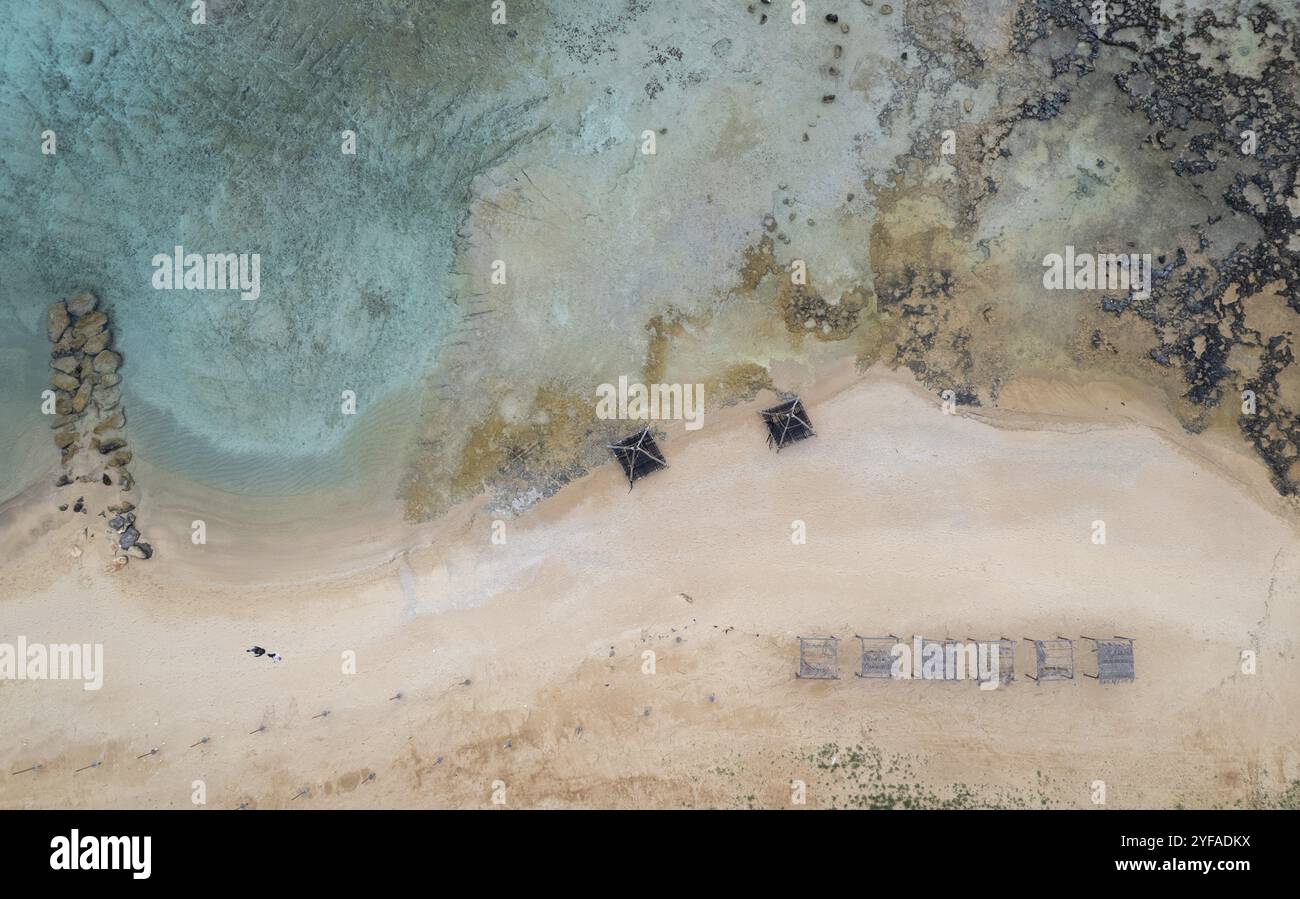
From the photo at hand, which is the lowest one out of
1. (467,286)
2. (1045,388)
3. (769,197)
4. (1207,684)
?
(1207,684)

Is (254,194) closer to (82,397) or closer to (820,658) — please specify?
(82,397)

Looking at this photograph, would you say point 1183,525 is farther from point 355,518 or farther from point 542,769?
point 355,518

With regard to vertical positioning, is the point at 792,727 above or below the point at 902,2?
below

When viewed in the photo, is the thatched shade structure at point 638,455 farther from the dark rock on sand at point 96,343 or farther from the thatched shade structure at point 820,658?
the dark rock on sand at point 96,343

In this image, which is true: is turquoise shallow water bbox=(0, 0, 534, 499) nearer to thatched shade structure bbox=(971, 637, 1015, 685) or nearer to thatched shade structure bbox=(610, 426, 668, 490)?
thatched shade structure bbox=(610, 426, 668, 490)

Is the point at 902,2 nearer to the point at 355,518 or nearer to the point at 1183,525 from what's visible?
the point at 1183,525

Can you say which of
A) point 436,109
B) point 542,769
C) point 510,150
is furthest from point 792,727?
point 436,109
